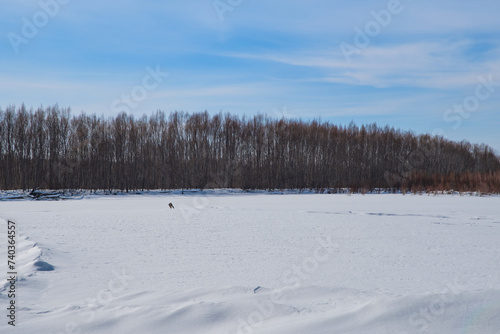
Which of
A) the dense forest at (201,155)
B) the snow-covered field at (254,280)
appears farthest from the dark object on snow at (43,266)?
the dense forest at (201,155)

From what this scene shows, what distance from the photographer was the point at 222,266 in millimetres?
4605

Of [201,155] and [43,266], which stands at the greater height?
[201,155]

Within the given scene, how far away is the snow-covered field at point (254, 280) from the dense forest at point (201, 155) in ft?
59.7

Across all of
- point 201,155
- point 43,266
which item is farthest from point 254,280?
point 201,155

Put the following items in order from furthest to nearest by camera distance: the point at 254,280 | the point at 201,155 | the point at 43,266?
the point at 201,155, the point at 43,266, the point at 254,280

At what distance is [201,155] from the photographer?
32.8m

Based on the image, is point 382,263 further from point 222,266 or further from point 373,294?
point 222,266

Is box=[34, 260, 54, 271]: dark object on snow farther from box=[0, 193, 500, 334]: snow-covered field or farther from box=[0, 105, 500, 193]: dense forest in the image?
box=[0, 105, 500, 193]: dense forest

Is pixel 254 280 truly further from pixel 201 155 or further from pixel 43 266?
pixel 201 155

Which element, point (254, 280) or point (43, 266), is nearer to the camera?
point (254, 280)

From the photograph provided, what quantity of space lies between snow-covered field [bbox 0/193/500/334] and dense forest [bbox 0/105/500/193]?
1819 centimetres

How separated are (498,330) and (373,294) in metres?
0.98

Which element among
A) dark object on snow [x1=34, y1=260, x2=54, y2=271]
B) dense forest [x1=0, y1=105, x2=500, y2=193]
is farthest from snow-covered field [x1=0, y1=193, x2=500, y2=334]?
dense forest [x1=0, y1=105, x2=500, y2=193]

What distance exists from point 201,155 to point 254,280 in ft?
95.6
